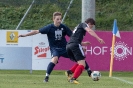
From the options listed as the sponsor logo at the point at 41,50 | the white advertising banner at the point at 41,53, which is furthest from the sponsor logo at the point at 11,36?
the sponsor logo at the point at 41,50

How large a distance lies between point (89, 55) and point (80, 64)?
7489 millimetres

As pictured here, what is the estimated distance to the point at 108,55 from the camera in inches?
814

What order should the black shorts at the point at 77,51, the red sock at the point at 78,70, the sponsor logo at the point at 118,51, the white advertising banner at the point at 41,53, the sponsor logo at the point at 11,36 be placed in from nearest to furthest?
1. the red sock at the point at 78,70
2. the black shorts at the point at 77,51
3. the sponsor logo at the point at 11,36
4. the white advertising banner at the point at 41,53
5. the sponsor logo at the point at 118,51

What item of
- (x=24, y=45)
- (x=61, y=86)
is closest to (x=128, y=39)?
(x=24, y=45)

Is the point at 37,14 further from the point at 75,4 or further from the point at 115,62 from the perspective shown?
the point at 115,62

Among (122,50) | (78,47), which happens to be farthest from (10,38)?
(78,47)

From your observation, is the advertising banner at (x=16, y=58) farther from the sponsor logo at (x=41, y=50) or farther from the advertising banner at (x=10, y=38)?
the sponsor logo at (x=41, y=50)

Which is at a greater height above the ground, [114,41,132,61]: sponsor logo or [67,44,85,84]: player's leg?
[114,41,132,61]: sponsor logo

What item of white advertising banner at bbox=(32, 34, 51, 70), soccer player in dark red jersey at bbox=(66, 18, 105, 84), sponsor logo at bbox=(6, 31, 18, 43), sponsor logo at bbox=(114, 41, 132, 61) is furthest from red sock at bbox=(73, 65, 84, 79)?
sponsor logo at bbox=(114, 41, 132, 61)

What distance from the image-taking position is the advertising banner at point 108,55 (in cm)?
2066

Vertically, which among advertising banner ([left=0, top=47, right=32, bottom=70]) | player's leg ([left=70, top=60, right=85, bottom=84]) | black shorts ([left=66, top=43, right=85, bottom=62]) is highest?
advertising banner ([left=0, top=47, right=32, bottom=70])

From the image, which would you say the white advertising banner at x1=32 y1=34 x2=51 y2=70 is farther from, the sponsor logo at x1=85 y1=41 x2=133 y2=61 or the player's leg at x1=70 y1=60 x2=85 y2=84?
the player's leg at x1=70 y1=60 x2=85 y2=84

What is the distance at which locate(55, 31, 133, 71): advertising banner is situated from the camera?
20.7m

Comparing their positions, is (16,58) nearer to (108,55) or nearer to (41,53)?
(41,53)
